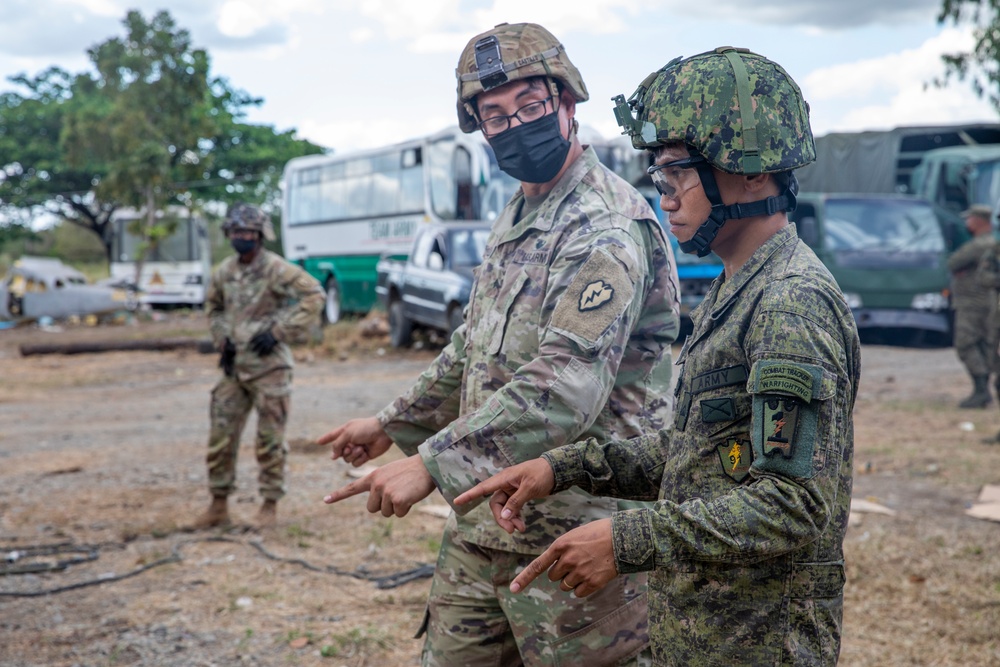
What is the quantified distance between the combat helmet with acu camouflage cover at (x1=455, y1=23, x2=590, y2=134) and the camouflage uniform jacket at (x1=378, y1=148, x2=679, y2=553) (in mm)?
240

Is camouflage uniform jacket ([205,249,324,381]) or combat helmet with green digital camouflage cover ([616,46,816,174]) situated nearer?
combat helmet with green digital camouflage cover ([616,46,816,174])

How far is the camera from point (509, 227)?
271 centimetres


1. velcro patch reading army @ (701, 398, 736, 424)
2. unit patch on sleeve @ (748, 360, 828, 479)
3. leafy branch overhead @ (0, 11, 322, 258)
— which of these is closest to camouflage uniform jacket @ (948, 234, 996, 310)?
velcro patch reading army @ (701, 398, 736, 424)

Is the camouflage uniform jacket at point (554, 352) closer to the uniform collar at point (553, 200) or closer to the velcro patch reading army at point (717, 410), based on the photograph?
the uniform collar at point (553, 200)

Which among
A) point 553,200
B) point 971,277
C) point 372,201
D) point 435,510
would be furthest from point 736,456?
point 372,201

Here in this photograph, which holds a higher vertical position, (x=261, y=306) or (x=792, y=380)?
(x=792, y=380)

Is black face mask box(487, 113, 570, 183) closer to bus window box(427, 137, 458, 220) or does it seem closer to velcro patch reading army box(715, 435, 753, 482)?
velcro patch reading army box(715, 435, 753, 482)

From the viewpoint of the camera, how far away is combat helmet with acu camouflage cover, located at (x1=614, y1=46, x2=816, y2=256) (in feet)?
5.86

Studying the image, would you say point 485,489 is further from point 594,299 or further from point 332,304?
point 332,304

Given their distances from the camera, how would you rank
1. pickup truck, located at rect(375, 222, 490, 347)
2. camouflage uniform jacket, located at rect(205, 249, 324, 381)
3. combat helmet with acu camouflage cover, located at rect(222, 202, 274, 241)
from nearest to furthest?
camouflage uniform jacket, located at rect(205, 249, 324, 381) → combat helmet with acu camouflage cover, located at rect(222, 202, 274, 241) → pickup truck, located at rect(375, 222, 490, 347)

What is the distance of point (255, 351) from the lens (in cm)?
626

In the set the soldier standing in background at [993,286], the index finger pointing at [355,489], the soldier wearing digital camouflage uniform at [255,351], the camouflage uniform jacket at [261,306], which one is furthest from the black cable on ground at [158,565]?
the soldier standing in background at [993,286]

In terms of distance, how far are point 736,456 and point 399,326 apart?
44.9ft

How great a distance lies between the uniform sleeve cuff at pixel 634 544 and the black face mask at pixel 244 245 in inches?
203
